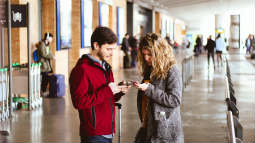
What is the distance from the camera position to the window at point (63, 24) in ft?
44.1

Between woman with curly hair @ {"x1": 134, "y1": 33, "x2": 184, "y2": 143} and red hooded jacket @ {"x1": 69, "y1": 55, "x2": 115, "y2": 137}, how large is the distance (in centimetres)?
32

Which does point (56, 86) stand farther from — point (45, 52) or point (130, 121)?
point (130, 121)

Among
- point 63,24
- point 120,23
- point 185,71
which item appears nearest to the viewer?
point 63,24

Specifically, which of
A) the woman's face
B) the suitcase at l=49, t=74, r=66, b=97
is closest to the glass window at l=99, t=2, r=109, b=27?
the suitcase at l=49, t=74, r=66, b=97

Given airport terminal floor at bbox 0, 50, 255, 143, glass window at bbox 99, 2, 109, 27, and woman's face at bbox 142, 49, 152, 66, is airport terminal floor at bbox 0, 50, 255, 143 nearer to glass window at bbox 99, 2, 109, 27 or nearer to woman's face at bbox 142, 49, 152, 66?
woman's face at bbox 142, 49, 152, 66

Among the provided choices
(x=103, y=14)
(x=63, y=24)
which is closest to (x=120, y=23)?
A: (x=103, y=14)

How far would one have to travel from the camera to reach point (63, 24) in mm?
13961

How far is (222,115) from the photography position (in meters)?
9.08

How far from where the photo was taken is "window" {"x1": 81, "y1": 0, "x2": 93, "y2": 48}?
16.3m

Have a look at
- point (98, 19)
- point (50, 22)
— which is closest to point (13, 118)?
point (50, 22)

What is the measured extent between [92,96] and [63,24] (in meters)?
11.1

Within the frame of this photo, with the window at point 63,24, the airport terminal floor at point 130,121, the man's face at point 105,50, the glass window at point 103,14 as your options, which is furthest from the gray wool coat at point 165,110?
the glass window at point 103,14

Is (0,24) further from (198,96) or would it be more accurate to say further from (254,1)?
(254,1)

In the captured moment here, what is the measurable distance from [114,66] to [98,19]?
11.8ft
